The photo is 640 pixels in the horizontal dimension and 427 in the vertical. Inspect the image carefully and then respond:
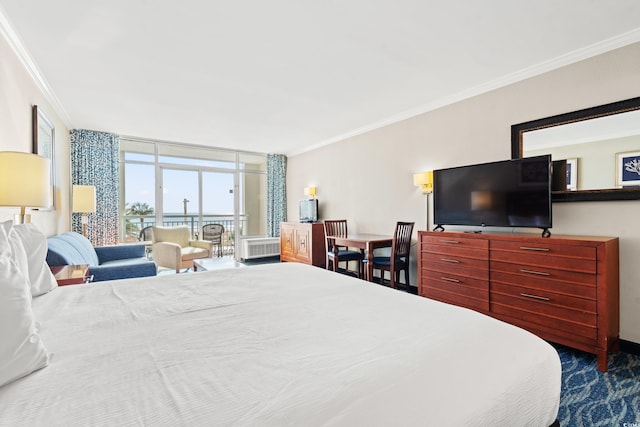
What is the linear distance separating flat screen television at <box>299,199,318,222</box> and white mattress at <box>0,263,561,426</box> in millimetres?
4512

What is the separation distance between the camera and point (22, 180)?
185 cm

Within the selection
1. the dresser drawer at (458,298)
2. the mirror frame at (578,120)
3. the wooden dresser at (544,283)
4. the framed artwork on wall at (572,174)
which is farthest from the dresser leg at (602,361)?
the framed artwork on wall at (572,174)

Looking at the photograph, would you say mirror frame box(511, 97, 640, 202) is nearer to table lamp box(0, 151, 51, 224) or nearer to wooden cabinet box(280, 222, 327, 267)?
wooden cabinet box(280, 222, 327, 267)

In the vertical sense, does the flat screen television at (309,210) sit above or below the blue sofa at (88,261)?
above

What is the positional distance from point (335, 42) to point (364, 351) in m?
2.41

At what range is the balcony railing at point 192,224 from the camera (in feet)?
18.5

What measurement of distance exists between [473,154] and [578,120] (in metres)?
0.97

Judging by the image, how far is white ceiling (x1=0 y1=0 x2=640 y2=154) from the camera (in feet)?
6.88

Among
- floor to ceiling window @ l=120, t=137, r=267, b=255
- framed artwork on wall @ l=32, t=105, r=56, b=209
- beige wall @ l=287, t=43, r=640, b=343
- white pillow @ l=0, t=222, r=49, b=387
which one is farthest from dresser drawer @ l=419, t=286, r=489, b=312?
floor to ceiling window @ l=120, t=137, r=267, b=255

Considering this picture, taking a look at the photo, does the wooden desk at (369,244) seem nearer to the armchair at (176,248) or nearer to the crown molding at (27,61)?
the armchair at (176,248)

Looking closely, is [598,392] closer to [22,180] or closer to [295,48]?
[295,48]

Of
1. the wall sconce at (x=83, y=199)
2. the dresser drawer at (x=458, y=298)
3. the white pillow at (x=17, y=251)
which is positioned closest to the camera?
the white pillow at (x=17, y=251)

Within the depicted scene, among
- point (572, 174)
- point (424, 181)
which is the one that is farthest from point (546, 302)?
point (424, 181)

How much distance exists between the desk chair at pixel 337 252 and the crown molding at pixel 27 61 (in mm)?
3787
